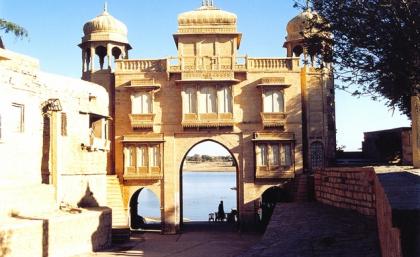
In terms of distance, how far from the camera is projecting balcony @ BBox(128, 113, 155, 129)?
27.2 meters

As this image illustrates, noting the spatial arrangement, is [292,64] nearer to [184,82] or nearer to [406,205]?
[184,82]

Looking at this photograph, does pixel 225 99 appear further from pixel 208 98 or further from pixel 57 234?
pixel 57 234

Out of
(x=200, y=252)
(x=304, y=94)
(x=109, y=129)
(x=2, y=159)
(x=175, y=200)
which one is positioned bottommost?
(x=200, y=252)

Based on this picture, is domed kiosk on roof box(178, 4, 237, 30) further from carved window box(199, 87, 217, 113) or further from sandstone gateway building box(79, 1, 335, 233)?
carved window box(199, 87, 217, 113)

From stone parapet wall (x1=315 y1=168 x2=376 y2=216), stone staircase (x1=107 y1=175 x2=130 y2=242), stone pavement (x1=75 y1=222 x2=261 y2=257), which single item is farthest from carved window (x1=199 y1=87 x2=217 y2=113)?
stone parapet wall (x1=315 y1=168 x2=376 y2=216)

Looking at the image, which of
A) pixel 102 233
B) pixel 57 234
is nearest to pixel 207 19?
pixel 102 233

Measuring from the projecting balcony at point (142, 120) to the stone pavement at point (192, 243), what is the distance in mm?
6050

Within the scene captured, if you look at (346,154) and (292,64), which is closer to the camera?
(292,64)

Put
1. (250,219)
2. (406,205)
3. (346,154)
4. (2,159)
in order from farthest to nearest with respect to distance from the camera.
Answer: (346,154)
(250,219)
(2,159)
(406,205)

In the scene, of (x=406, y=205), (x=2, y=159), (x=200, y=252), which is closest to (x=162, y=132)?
(x=200, y=252)

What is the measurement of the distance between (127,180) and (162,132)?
3.37 m

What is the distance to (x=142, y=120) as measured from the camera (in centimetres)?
2722

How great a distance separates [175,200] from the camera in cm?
2708

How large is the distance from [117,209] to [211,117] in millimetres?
7276
